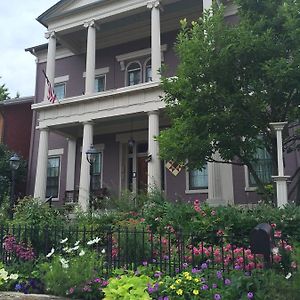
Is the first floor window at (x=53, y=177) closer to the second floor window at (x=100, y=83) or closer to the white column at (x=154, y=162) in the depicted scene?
the second floor window at (x=100, y=83)

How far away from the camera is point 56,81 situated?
23375mm

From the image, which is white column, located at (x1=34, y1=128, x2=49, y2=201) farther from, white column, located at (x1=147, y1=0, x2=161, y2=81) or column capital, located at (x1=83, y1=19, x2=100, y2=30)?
white column, located at (x1=147, y1=0, x2=161, y2=81)

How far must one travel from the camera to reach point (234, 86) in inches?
403

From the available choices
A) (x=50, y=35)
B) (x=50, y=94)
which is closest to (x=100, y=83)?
(x=50, y=35)

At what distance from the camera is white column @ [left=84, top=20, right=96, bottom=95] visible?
1827 centimetres

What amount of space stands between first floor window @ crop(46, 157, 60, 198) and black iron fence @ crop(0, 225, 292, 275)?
13747 millimetres

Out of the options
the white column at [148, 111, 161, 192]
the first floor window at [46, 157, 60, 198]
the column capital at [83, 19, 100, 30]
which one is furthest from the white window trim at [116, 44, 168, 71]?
the first floor window at [46, 157, 60, 198]

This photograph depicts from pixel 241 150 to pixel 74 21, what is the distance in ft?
42.4

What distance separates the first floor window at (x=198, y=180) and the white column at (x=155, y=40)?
15.8 feet

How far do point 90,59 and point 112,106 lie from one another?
2633mm

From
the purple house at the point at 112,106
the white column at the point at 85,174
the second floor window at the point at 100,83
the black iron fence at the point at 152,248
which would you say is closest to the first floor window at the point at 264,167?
the purple house at the point at 112,106

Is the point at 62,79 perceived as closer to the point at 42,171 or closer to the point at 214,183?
the point at 42,171

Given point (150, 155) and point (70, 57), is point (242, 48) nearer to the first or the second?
point (150, 155)

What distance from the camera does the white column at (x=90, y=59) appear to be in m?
18.3
